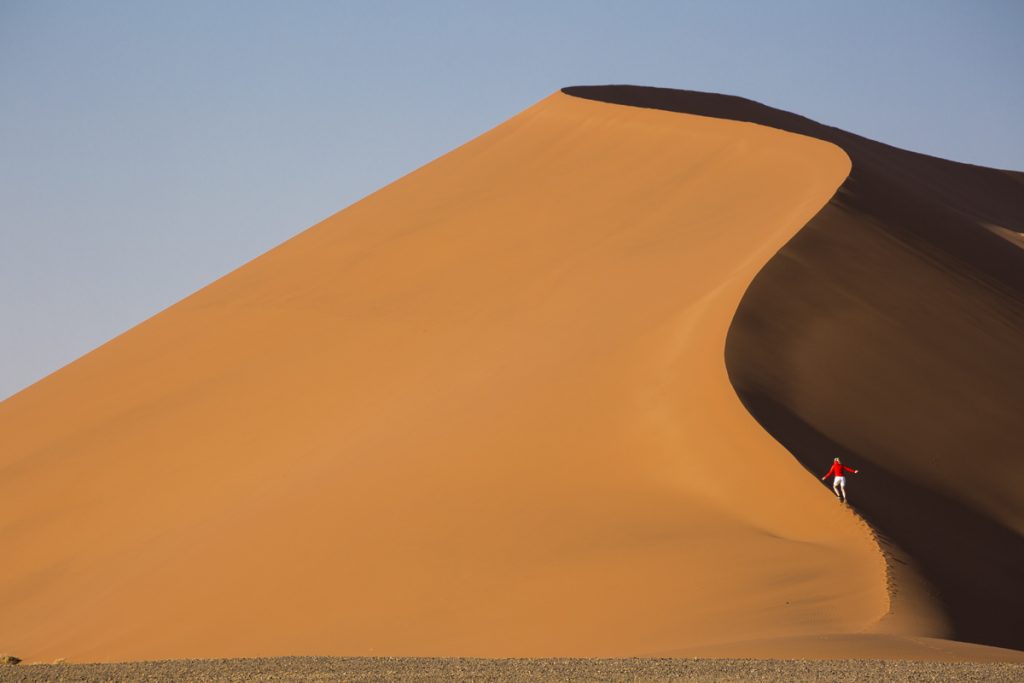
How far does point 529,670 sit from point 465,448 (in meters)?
7.29

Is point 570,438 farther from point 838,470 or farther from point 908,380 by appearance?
point 908,380

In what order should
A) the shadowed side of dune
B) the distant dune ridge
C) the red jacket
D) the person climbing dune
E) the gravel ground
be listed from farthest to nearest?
the shadowed side of dune < the red jacket < the person climbing dune < the distant dune ridge < the gravel ground

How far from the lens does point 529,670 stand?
9125 mm

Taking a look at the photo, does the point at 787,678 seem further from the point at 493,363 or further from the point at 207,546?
the point at 493,363

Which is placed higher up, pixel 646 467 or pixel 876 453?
pixel 646 467

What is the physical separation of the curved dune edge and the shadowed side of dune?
25.9 inches

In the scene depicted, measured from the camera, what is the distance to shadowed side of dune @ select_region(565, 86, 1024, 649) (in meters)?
13.8

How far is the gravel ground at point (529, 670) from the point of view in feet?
28.7

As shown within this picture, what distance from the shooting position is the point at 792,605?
1169 cm

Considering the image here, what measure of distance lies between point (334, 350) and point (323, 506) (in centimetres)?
674

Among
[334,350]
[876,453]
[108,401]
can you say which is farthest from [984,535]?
[108,401]

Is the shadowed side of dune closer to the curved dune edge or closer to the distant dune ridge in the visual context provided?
the distant dune ridge

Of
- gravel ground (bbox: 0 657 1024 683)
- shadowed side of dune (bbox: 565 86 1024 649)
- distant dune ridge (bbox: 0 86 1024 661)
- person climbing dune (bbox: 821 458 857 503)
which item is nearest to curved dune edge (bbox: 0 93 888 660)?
distant dune ridge (bbox: 0 86 1024 661)

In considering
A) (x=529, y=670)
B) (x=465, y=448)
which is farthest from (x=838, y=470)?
(x=529, y=670)
